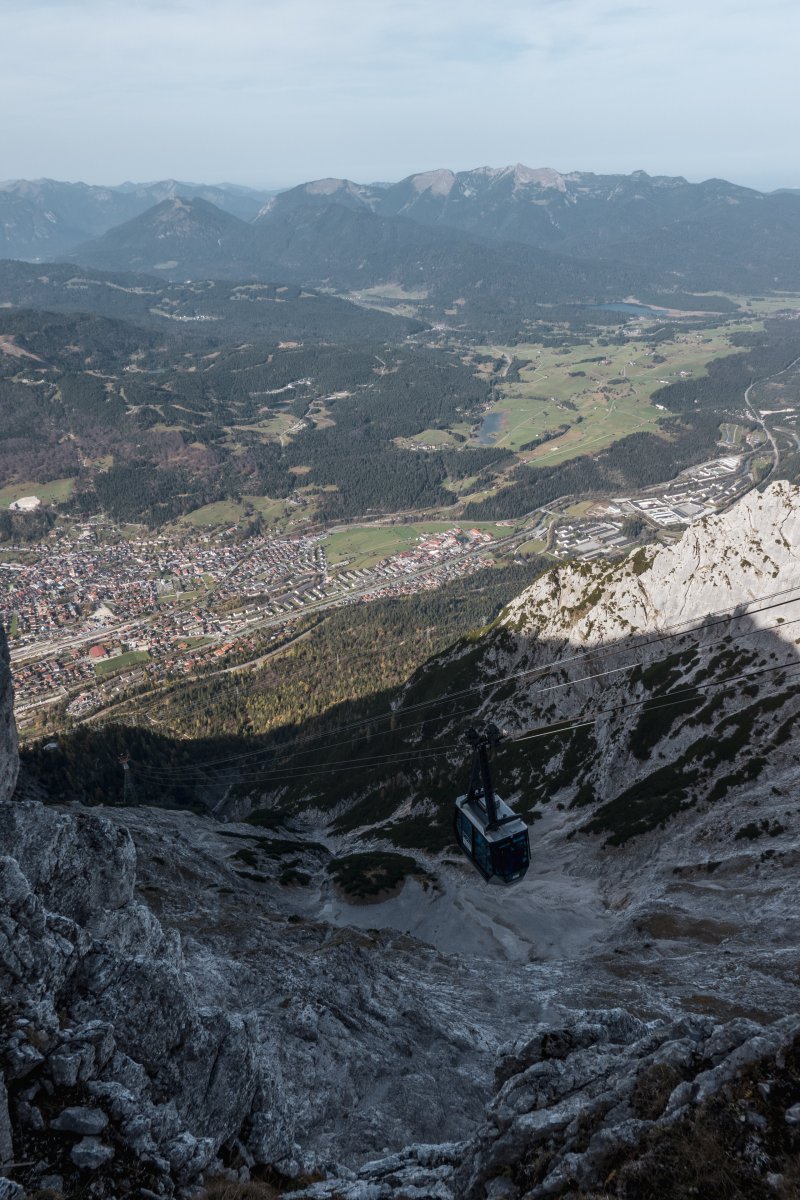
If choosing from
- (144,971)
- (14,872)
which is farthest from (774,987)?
(14,872)

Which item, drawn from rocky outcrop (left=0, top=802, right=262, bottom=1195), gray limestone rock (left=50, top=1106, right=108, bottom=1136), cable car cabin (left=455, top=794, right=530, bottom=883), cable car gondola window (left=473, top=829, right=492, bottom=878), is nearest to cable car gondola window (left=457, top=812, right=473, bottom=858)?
cable car cabin (left=455, top=794, right=530, bottom=883)

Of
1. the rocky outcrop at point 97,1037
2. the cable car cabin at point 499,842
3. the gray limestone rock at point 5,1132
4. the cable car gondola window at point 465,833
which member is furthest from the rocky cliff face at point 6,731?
the gray limestone rock at point 5,1132

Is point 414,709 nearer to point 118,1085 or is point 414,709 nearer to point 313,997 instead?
point 313,997

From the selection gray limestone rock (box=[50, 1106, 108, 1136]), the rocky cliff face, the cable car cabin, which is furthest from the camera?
the rocky cliff face

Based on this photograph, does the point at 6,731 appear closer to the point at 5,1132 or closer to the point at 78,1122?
the point at 78,1122

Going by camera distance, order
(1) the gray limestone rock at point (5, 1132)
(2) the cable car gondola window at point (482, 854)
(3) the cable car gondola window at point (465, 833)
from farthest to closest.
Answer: (3) the cable car gondola window at point (465, 833), (2) the cable car gondola window at point (482, 854), (1) the gray limestone rock at point (5, 1132)

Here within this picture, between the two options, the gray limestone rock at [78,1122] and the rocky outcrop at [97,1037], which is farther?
the rocky outcrop at [97,1037]

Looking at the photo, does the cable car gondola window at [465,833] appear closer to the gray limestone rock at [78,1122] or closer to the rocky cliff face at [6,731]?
the gray limestone rock at [78,1122]

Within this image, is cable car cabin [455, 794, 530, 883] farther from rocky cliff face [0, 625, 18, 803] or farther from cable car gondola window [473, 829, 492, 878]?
rocky cliff face [0, 625, 18, 803]

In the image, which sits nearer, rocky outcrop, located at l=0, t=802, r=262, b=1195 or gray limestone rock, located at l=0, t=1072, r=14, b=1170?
gray limestone rock, located at l=0, t=1072, r=14, b=1170
